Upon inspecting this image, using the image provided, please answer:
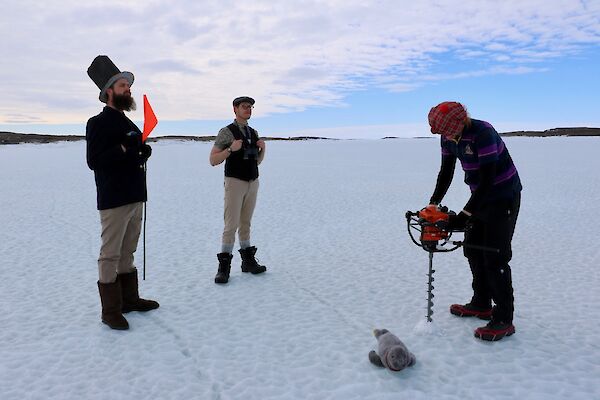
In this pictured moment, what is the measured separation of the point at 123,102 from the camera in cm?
419

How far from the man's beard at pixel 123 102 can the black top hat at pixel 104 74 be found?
0.10 m

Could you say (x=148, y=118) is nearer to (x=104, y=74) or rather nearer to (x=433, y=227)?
(x=104, y=74)

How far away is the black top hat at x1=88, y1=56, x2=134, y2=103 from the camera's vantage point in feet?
13.6

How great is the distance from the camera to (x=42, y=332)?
4.20 meters

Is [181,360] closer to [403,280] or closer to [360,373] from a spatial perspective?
[360,373]

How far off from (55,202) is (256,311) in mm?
9715

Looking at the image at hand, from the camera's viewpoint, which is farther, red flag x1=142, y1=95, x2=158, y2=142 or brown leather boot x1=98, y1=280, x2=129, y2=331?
red flag x1=142, y1=95, x2=158, y2=142

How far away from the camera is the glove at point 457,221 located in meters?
3.70

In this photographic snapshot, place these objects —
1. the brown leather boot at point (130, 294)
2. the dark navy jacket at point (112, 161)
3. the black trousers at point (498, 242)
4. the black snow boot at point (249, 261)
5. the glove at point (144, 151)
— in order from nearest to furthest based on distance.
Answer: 1. the black trousers at point (498, 242)
2. the dark navy jacket at point (112, 161)
3. the glove at point (144, 151)
4. the brown leather boot at point (130, 294)
5. the black snow boot at point (249, 261)

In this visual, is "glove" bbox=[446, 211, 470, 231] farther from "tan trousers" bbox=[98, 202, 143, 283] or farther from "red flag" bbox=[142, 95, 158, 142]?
"red flag" bbox=[142, 95, 158, 142]

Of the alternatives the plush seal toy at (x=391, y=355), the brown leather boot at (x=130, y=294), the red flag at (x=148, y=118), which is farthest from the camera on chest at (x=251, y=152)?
the plush seal toy at (x=391, y=355)

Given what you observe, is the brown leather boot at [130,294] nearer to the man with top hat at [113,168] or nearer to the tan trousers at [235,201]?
the man with top hat at [113,168]

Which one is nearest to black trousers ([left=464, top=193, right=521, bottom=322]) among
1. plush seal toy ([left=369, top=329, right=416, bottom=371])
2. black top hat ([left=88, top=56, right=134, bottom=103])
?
plush seal toy ([left=369, top=329, right=416, bottom=371])

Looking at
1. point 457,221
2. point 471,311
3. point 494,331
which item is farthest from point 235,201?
point 494,331
